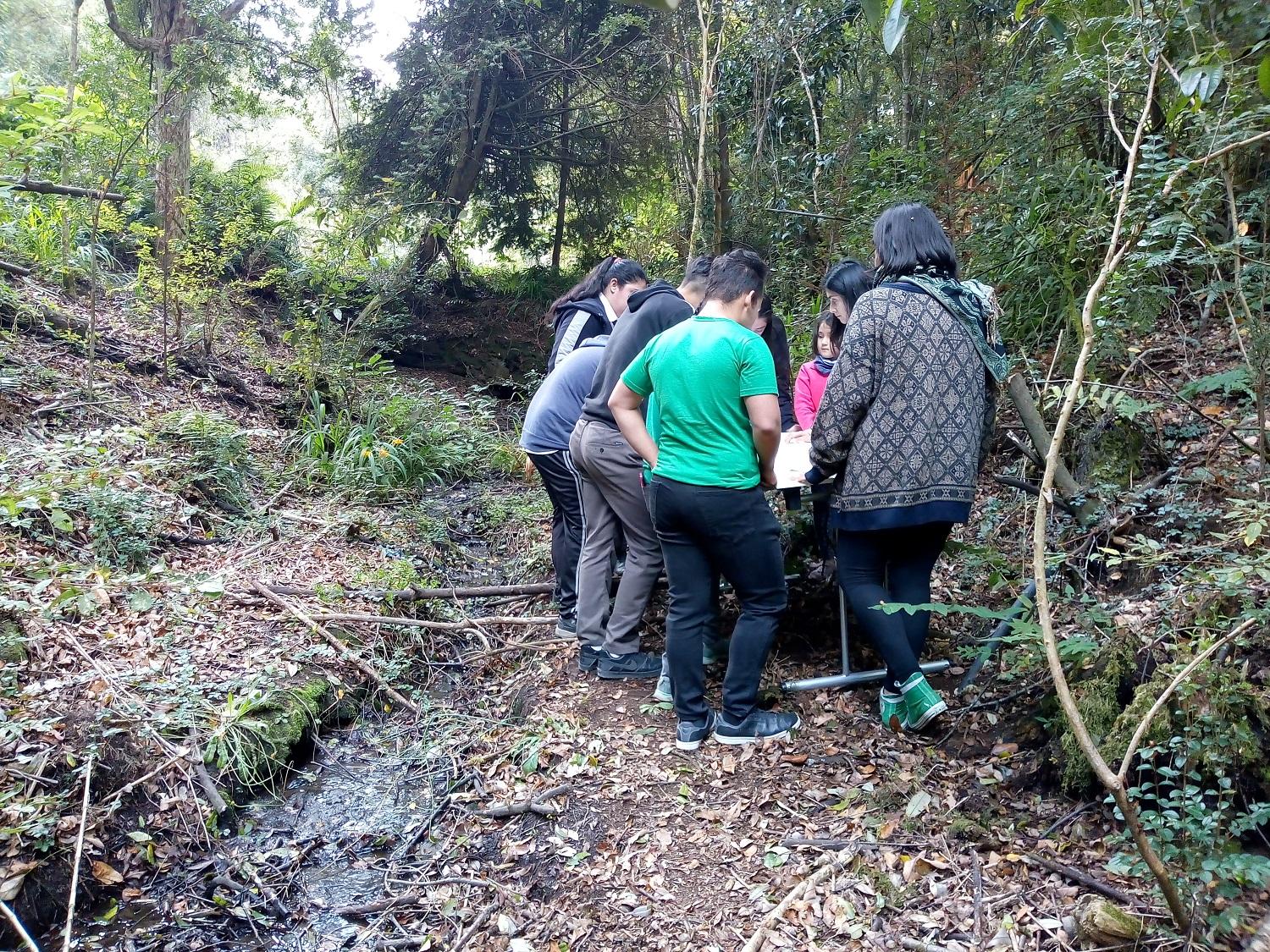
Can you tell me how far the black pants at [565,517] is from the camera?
15.0 ft

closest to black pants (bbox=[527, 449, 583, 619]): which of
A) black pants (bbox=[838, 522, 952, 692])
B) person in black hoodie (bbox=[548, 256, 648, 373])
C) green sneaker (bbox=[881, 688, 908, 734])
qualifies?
person in black hoodie (bbox=[548, 256, 648, 373])

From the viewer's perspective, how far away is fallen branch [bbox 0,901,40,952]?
8.87 feet

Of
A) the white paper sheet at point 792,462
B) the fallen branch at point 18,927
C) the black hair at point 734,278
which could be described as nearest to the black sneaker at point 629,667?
the white paper sheet at point 792,462

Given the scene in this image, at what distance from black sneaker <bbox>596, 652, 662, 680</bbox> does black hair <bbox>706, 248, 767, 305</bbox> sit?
6.16ft

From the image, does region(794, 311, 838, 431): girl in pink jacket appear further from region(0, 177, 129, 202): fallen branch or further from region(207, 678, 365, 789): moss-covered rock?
region(0, 177, 129, 202): fallen branch

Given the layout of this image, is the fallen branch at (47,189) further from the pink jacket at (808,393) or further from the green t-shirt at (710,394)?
the pink jacket at (808,393)

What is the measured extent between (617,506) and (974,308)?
5.88ft

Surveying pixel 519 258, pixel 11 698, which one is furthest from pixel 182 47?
pixel 11 698

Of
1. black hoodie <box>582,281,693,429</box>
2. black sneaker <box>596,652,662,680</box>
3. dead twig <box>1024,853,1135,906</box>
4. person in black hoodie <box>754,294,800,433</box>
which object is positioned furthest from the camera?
person in black hoodie <box>754,294,800,433</box>

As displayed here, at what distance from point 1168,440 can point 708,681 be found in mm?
2502

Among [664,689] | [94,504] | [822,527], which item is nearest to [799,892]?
[664,689]

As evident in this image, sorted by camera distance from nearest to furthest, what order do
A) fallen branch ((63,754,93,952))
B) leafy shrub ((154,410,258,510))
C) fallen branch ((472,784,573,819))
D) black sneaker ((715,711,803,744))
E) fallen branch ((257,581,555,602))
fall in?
fallen branch ((63,754,93,952)), fallen branch ((472,784,573,819)), black sneaker ((715,711,803,744)), fallen branch ((257,581,555,602)), leafy shrub ((154,410,258,510))

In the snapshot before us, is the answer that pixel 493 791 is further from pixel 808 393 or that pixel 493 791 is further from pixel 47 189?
pixel 47 189

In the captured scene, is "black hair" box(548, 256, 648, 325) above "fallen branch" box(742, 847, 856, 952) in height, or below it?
above
